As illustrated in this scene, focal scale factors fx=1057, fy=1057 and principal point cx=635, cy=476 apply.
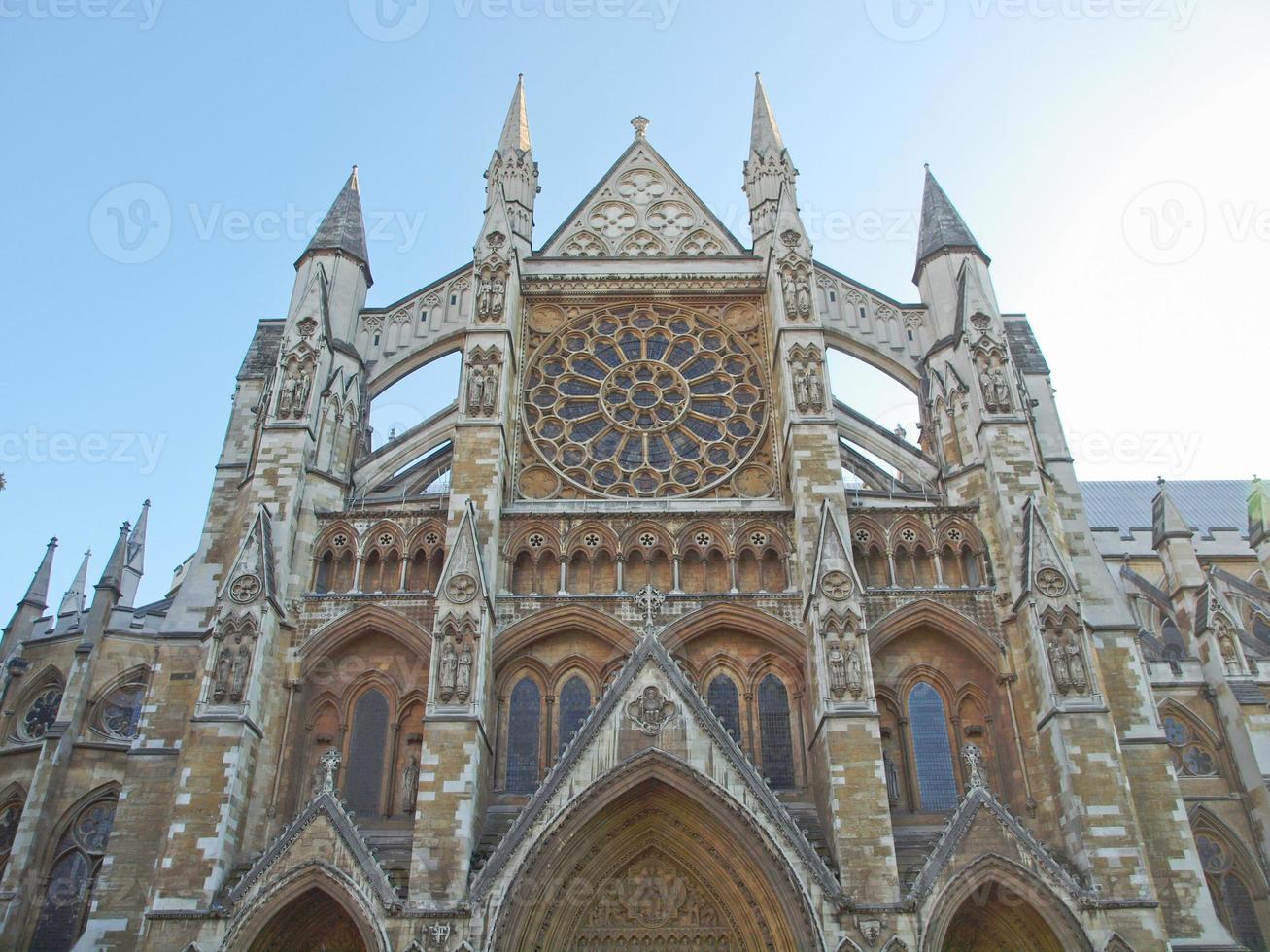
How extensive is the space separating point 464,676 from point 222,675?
400cm

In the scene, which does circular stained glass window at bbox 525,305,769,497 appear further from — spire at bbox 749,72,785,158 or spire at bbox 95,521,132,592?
spire at bbox 95,521,132,592

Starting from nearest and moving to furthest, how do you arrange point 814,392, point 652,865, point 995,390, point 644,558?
point 652,865 → point 644,558 → point 814,392 → point 995,390

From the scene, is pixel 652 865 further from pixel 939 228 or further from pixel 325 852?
pixel 939 228

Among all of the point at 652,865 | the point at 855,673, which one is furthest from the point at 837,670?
the point at 652,865

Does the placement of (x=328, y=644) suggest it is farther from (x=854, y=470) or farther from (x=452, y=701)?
(x=854, y=470)

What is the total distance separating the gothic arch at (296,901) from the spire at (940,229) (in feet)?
57.1

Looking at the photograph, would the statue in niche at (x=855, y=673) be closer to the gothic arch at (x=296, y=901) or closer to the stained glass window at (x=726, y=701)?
the stained glass window at (x=726, y=701)

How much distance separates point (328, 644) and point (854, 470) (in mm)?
10835

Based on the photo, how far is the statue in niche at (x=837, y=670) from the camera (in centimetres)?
1719

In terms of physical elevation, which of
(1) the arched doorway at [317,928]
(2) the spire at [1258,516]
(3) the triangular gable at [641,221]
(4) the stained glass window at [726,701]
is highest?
(3) the triangular gable at [641,221]

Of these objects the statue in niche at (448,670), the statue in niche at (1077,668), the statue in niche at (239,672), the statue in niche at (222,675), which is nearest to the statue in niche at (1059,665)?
the statue in niche at (1077,668)

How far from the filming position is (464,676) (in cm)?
1725

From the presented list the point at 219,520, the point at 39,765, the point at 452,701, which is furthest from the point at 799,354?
the point at 39,765

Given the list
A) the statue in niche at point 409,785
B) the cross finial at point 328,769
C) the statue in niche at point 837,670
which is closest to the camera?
the cross finial at point 328,769
